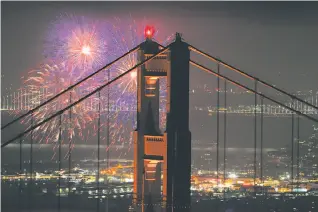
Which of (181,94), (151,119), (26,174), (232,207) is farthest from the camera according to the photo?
(26,174)

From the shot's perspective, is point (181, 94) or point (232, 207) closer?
point (181, 94)

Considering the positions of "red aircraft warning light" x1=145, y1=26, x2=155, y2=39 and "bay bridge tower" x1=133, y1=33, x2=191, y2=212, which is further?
"red aircraft warning light" x1=145, y1=26, x2=155, y2=39

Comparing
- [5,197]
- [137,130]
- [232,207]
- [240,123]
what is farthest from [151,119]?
[240,123]

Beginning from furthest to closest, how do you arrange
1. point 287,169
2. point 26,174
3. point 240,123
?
point 240,123 → point 287,169 → point 26,174

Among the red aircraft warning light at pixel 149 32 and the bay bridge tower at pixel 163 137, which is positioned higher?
the red aircraft warning light at pixel 149 32

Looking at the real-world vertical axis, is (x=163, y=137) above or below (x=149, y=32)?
below

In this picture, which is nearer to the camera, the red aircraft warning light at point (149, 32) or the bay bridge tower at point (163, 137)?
the bay bridge tower at point (163, 137)

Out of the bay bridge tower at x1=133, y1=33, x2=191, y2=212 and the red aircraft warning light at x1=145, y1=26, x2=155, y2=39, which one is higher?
the red aircraft warning light at x1=145, y1=26, x2=155, y2=39

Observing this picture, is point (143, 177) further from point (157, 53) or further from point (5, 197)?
point (5, 197)
